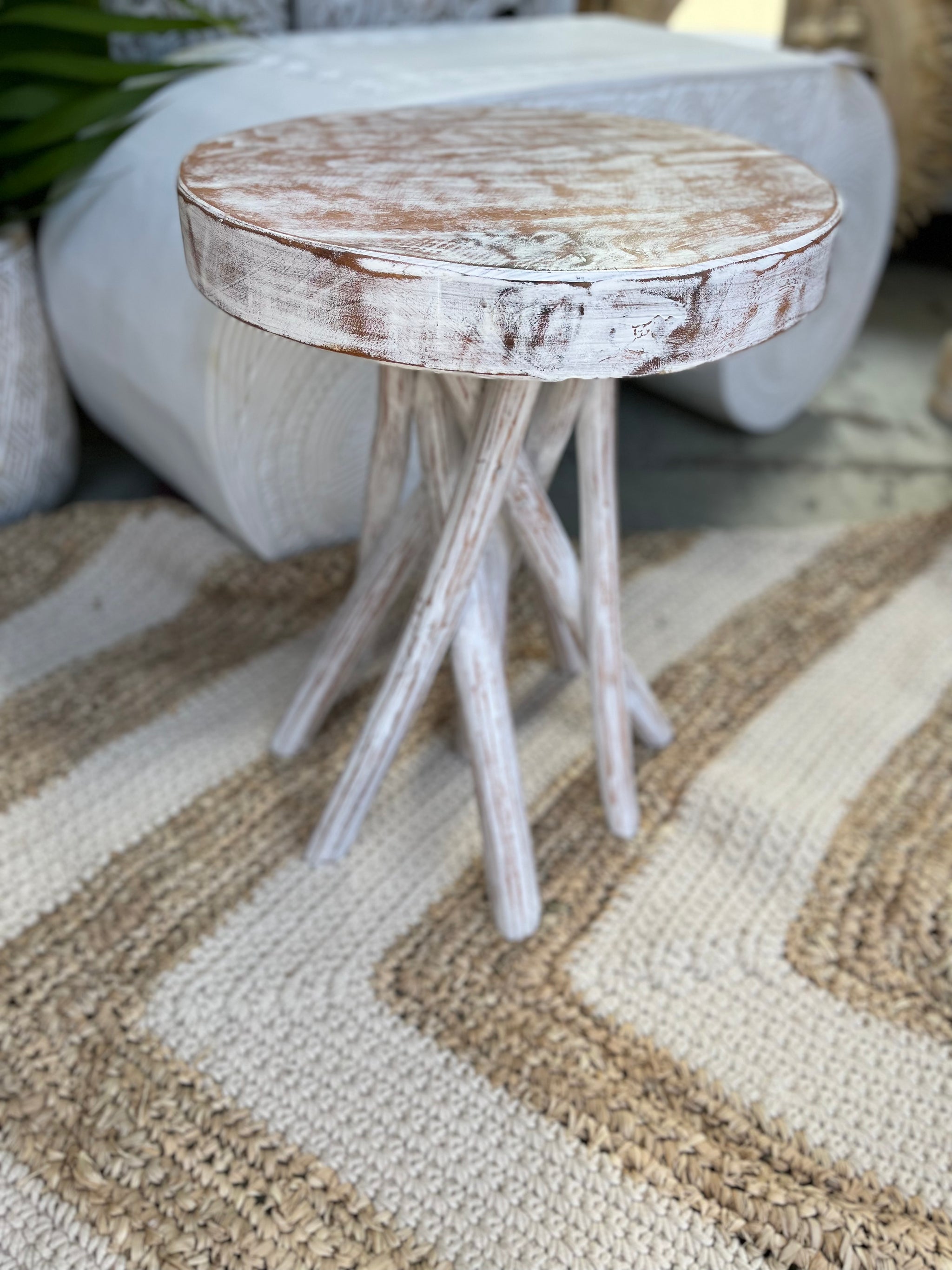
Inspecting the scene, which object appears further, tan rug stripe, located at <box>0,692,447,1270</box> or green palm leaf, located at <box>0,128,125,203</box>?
green palm leaf, located at <box>0,128,125,203</box>

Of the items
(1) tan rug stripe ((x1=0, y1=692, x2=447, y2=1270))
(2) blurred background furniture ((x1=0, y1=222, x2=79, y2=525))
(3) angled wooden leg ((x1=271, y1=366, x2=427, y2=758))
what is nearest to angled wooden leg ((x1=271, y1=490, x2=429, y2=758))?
(3) angled wooden leg ((x1=271, y1=366, x2=427, y2=758))

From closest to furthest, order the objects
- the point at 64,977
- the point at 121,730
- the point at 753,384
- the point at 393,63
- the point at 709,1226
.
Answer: the point at 709,1226 < the point at 64,977 < the point at 121,730 < the point at 393,63 < the point at 753,384

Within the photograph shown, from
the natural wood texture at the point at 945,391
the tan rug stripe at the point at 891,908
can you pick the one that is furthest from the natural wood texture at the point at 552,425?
the natural wood texture at the point at 945,391

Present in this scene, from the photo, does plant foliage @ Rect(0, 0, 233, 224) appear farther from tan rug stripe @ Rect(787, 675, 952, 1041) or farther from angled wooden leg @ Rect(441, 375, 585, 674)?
tan rug stripe @ Rect(787, 675, 952, 1041)

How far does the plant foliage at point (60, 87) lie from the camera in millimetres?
892

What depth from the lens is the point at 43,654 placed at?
875 mm

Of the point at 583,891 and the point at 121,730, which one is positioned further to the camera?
the point at 121,730

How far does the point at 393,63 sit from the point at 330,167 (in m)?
0.55

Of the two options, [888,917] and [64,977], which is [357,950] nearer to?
[64,977]

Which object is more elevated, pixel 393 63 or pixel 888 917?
pixel 393 63

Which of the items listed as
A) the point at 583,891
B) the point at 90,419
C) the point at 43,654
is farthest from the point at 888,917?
the point at 90,419

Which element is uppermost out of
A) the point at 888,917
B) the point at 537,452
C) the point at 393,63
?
the point at 393,63

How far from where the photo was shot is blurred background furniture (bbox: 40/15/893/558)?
848 mm

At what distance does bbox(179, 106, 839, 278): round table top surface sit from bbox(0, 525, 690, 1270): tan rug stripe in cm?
42
